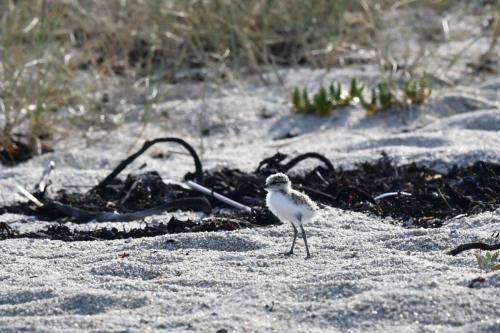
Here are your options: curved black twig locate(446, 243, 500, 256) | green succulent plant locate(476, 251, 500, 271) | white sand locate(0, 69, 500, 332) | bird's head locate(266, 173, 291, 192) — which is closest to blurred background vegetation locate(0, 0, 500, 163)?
white sand locate(0, 69, 500, 332)

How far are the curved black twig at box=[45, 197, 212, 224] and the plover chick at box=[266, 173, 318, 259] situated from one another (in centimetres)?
85

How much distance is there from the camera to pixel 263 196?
5301 millimetres

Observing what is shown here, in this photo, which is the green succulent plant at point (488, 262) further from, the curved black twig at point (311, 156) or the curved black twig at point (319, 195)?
the curved black twig at point (311, 156)

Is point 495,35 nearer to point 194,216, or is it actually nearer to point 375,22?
point 375,22

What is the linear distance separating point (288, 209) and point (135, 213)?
1.12 m

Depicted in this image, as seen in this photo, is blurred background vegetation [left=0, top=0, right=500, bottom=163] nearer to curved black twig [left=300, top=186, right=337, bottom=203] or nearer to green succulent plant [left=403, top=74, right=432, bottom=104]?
green succulent plant [left=403, top=74, right=432, bottom=104]

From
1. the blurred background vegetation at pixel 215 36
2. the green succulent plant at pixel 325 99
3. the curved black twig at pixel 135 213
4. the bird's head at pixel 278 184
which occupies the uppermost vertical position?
the blurred background vegetation at pixel 215 36

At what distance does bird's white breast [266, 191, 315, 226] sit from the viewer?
411 centimetres

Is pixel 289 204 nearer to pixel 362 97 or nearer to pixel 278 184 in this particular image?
pixel 278 184

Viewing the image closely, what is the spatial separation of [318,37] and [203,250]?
16.2ft

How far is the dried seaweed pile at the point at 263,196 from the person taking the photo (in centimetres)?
473

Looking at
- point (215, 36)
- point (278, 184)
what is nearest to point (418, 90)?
point (215, 36)

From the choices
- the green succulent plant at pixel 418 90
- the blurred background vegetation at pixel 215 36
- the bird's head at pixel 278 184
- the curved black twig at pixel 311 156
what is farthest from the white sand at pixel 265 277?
the blurred background vegetation at pixel 215 36

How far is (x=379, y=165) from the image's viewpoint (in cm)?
582
